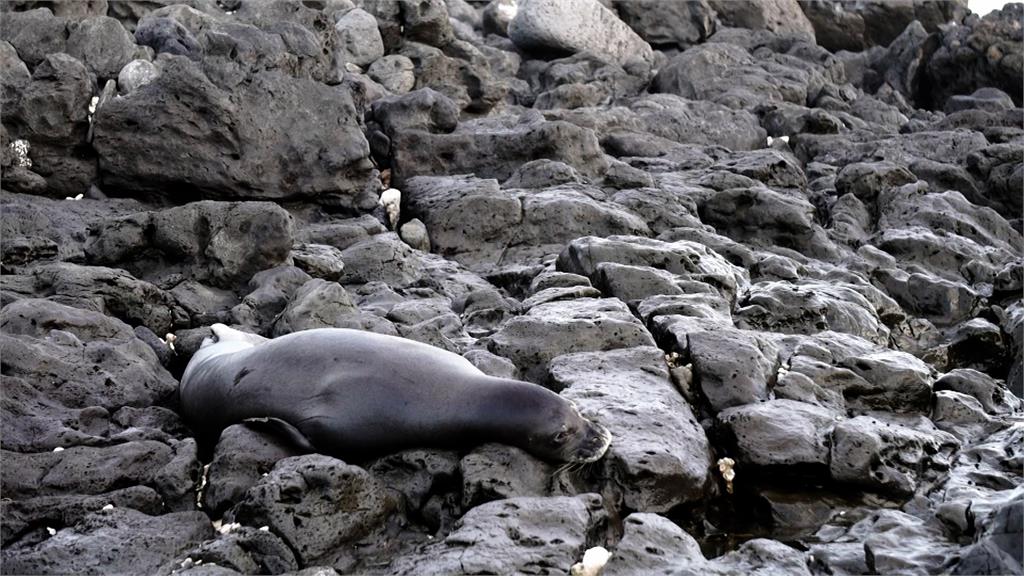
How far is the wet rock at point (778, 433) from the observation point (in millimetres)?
5586

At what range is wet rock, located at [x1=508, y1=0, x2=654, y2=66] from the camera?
1797 centimetres

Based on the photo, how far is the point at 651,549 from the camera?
447 cm

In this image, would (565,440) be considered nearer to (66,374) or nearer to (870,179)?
(66,374)

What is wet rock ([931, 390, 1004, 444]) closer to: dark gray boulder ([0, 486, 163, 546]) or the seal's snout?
the seal's snout

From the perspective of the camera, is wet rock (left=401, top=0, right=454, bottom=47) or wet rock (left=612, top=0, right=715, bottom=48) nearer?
wet rock (left=401, top=0, right=454, bottom=47)

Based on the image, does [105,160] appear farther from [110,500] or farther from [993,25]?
[993,25]

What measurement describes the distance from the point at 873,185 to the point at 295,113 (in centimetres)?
710

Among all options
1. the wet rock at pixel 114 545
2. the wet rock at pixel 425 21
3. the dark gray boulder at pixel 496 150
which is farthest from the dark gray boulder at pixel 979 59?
the wet rock at pixel 114 545

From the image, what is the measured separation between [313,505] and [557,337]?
2469 mm

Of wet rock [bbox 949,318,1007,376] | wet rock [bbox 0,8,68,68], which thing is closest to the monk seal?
wet rock [bbox 949,318,1007,376]

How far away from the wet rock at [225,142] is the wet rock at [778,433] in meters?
5.37

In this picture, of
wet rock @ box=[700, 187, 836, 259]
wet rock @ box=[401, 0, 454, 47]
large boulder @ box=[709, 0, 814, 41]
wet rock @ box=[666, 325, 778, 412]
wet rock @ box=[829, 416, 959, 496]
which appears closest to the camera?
wet rock @ box=[829, 416, 959, 496]

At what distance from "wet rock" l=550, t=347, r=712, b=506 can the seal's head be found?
0.30 feet

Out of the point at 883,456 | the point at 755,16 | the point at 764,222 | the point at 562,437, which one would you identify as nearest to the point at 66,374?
the point at 562,437
